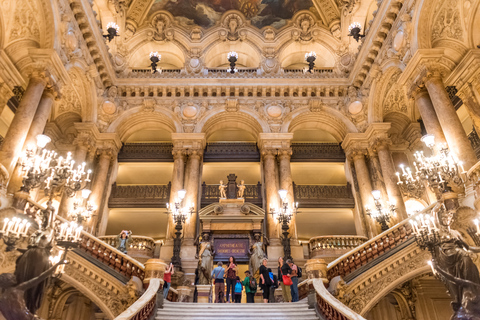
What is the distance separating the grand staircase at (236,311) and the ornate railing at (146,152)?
993 cm

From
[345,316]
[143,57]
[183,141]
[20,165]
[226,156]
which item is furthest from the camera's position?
[143,57]

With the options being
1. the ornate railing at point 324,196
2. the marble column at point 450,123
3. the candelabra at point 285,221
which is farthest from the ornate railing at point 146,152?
the marble column at point 450,123

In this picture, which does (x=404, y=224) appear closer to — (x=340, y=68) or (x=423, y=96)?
(x=423, y=96)

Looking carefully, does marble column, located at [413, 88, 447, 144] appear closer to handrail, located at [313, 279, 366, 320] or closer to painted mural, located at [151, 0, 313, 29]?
handrail, located at [313, 279, 366, 320]

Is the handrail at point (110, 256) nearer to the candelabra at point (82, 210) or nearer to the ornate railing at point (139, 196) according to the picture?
the candelabra at point (82, 210)

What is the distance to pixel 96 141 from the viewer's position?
615 inches

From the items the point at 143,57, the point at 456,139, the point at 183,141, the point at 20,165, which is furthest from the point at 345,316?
the point at 143,57

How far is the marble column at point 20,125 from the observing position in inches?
364

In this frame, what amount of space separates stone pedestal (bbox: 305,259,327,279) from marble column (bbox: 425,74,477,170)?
487cm

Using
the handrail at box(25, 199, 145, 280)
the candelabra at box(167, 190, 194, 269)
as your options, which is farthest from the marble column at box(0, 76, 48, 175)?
the candelabra at box(167, 190, 194, 269)

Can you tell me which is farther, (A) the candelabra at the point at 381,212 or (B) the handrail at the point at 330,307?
(A) the candelabra at the point at 381,212

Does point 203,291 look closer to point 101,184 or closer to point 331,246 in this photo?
point 331,246

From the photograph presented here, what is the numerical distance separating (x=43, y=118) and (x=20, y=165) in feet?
7.74

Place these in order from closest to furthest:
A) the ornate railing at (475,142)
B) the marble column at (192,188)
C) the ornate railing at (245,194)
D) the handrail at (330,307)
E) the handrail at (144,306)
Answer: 1. the handrail at (144,306)
2. the handrail at (330,307)
3. the ornate railing at (475,142)
4. the marble column at (192,188)
5. the ornate railing at (245,194)
